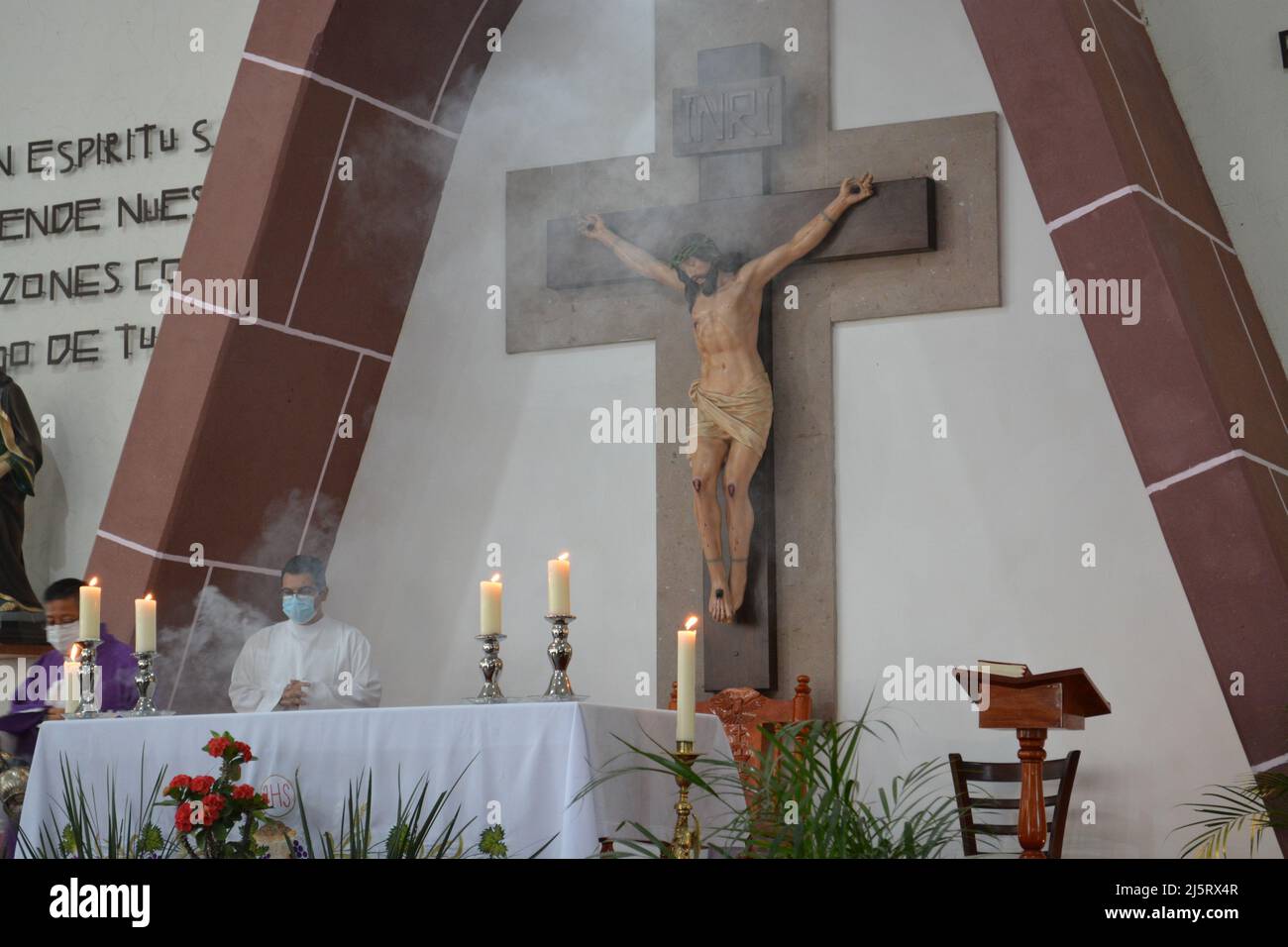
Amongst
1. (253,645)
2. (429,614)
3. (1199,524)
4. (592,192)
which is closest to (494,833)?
(253,645)

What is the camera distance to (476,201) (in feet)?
25.9

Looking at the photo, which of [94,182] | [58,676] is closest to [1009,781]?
[58,676]

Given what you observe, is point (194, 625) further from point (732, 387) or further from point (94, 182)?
point (732, 387)

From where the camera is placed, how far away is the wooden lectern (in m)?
5.14

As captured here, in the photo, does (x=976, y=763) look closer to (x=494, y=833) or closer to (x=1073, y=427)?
(x=1073, y=427)

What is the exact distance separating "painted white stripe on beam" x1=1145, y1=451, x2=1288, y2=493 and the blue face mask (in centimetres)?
312

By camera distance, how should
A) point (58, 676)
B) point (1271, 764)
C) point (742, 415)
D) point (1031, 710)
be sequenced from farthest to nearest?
1. point (742, 415)
2. point (58, 676)
3. point (1271, 764)
4. point (1031, 710)

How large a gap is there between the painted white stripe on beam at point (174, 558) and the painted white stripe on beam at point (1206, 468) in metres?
3.80

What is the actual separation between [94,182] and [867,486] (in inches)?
157

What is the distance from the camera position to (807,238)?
6.91m

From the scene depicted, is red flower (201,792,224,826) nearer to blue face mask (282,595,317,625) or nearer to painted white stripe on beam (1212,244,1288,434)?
blue face mask (282,595,317,625)

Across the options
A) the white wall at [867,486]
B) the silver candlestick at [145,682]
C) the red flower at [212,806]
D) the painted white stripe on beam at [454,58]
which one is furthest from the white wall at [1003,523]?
the red flower at [212,806]

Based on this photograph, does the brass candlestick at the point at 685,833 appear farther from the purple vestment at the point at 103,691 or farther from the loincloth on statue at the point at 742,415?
the purple vestment at the point at 103,691

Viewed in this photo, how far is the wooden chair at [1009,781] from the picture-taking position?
19.0 feet
